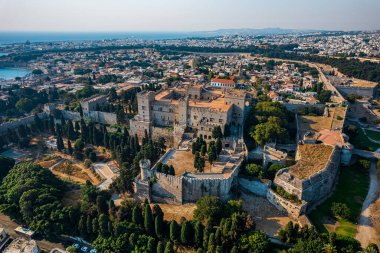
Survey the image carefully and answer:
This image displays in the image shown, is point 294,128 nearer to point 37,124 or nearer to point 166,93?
point 166,93

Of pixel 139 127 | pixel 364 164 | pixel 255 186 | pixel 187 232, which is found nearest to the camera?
pixel 187 232

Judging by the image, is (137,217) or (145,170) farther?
(145,170)

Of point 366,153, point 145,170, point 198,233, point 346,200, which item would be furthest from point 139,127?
point 366,153

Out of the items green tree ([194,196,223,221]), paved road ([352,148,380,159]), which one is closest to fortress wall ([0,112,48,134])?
green tree ([194,196,223,221])

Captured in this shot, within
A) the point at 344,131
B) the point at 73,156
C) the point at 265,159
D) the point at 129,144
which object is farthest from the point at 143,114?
the point at 344,131

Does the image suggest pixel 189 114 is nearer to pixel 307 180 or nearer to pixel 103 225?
pixel 307 180

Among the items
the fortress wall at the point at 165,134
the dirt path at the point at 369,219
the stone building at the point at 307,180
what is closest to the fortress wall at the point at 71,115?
the fortress wall at the point at 165,134

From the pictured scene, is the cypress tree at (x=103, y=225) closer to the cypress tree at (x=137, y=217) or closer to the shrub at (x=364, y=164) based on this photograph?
the cypress tree at (x=137, y=217)

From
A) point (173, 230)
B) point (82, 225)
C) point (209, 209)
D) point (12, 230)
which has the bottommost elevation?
point (12, 230)
